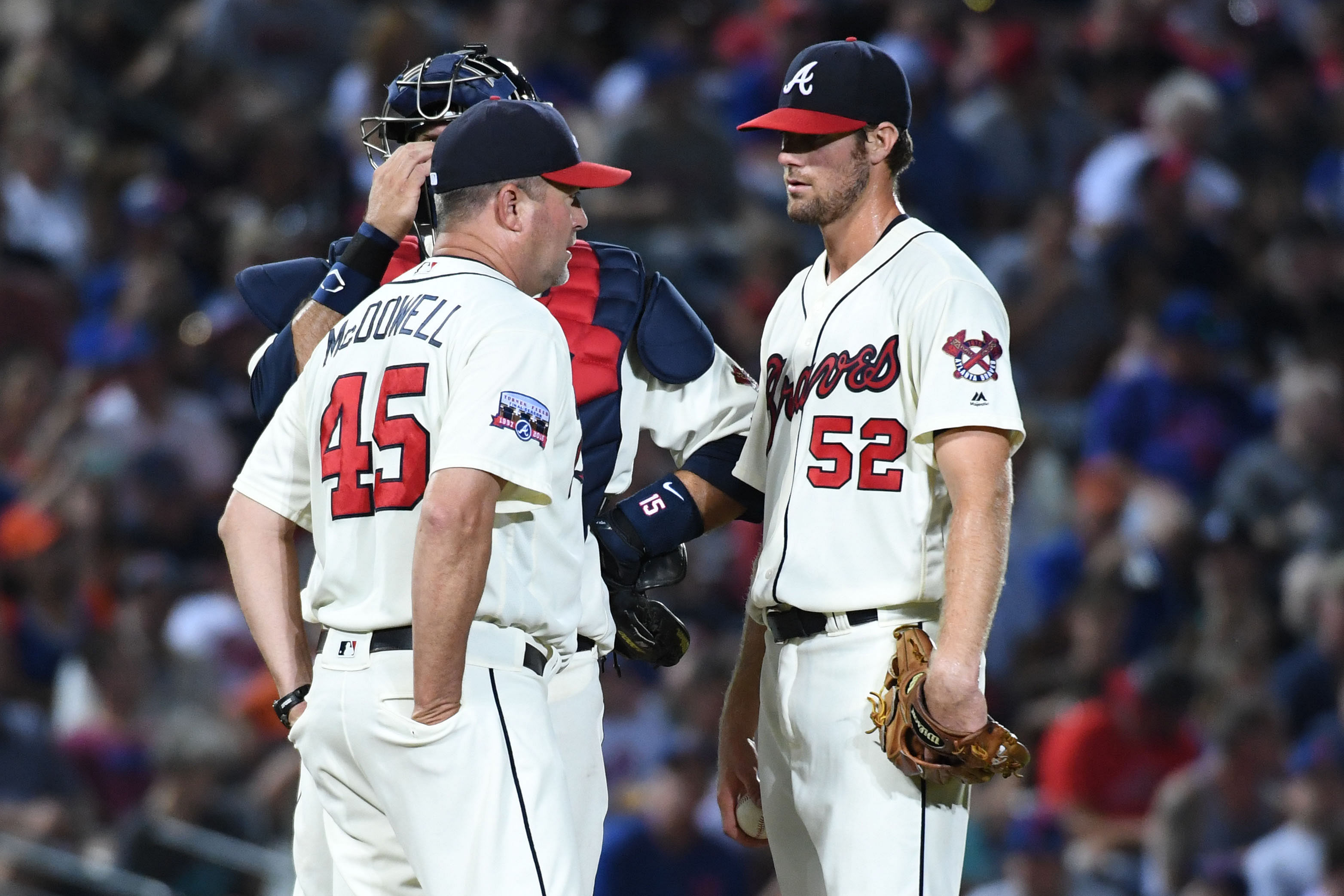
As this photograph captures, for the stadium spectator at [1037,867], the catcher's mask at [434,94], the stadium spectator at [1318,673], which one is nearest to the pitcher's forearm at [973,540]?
the catcher's mask at [434,94]

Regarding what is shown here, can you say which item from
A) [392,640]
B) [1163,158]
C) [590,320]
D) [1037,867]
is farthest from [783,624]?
[1163,158]

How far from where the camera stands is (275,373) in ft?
12.4

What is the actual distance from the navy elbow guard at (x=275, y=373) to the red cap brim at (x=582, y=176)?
0.77 meters

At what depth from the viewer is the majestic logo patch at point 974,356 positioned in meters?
3.35

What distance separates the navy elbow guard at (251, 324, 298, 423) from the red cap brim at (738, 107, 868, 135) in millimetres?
1026

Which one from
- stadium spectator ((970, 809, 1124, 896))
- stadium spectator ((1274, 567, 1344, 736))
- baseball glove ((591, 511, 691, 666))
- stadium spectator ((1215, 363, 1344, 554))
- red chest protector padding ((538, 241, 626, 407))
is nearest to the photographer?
red chest protector padding ((538, 241, 626, 407))

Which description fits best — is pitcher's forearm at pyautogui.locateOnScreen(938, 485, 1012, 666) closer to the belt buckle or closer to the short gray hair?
the belt buckle

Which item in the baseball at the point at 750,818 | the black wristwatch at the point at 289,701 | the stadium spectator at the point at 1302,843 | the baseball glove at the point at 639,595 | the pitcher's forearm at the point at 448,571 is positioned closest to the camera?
the pitcher's forearm at the point at 448,571

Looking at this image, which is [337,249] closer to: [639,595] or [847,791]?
[639,595]

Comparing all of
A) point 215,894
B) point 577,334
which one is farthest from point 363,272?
point 215,894

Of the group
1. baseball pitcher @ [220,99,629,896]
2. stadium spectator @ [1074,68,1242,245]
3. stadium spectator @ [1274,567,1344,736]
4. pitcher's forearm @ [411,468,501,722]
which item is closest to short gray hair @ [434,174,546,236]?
baseball pitcher @ [220,99,629,896]

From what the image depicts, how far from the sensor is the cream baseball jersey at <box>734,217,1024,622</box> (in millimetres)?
3391

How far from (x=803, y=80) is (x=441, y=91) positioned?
0.74 m

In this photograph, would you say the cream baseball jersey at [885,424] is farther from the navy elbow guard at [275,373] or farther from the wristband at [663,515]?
the navy elbow guard at [275,373]
